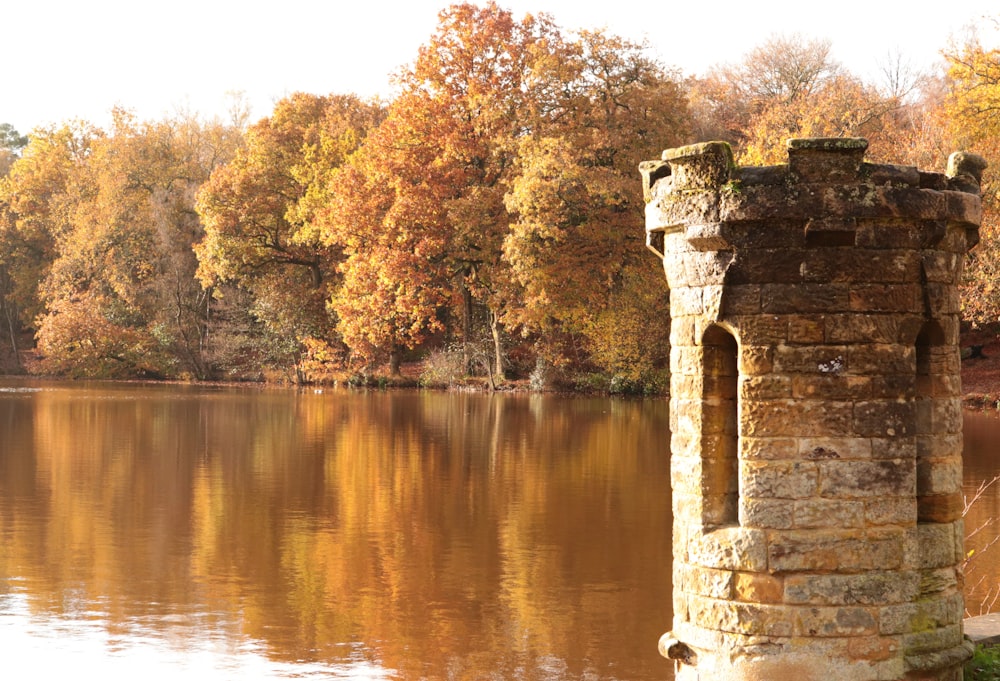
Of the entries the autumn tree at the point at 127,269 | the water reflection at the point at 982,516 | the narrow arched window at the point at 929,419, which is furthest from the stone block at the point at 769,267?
the autumn tree at the point at 127,269

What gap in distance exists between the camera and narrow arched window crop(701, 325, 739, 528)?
25.5ft

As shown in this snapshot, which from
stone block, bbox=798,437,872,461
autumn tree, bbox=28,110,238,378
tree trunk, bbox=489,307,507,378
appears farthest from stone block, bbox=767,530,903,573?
autumn tree, bbox=28,110,238,378

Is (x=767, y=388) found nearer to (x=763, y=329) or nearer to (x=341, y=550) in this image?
(x=763, y=329)

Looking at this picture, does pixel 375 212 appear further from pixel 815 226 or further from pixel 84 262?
pixel 815 226

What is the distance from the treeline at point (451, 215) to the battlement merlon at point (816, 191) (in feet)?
77.7

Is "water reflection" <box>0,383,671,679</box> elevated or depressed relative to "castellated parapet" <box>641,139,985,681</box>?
depressed

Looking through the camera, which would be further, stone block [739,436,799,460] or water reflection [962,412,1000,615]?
water reflection [962,412,1000,615]

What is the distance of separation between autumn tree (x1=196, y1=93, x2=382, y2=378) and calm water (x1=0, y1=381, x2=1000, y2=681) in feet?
61.6

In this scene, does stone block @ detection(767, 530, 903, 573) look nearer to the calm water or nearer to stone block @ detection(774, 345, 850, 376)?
Result: stone block @ detection(774, 345, 850, 376)

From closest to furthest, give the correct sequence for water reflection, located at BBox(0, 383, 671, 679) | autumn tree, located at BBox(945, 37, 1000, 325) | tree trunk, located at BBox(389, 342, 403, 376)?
water reflection, located at BBox(0, 383, 671, 679) < autumn tree, located at BBox(945, 37, 1000, 325) < tree trunk, located at BBox(389, 342, 403, 376)

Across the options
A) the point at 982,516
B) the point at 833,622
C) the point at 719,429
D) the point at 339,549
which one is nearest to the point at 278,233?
the point at 339,549

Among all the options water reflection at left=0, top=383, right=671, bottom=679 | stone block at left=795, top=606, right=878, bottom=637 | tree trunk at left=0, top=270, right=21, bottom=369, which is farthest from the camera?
tree trunk at left=0, top=270, right=21, bottom=369

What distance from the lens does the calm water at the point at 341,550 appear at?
11.3 meters

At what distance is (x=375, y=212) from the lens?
139ft
